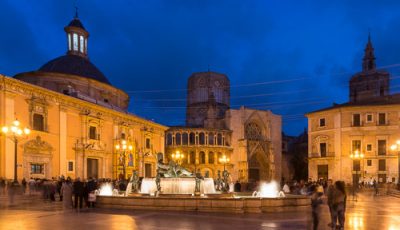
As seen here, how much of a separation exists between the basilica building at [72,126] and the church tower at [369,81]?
120ft

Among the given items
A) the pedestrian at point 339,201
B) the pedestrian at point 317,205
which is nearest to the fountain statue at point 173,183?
the pedestrian at point 339,201

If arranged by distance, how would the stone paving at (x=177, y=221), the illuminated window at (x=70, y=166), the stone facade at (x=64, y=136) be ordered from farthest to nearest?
1. the illuminated window at (x=70, y=166)
2. the stone facade at (x=64, y=136)
3. the stone paving at (x=177, y=221)

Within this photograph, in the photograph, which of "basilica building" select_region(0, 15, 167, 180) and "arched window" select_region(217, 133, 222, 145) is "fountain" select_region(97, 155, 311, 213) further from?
"arched window" select_region(217, 133, 222, 145)

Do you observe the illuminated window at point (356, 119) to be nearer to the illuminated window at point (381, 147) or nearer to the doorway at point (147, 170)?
the illuminated window at point (381, 147)

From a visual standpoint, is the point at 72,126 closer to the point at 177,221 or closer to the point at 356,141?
the point at 177,221

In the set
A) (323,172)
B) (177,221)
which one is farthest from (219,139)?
(177,221)

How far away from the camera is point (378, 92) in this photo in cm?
6438

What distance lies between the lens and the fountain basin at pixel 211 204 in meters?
14.9

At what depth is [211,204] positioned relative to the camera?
15039 millimetres

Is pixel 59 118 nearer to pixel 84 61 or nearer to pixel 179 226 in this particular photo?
pixel 84 61

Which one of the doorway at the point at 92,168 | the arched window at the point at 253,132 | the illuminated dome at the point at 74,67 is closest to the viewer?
the doorway at the point at 92,168

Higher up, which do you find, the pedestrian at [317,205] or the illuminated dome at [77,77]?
the illuminated dome at [77,77]

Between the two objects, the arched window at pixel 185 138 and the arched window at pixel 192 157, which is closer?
the arched window at pixel 192 157

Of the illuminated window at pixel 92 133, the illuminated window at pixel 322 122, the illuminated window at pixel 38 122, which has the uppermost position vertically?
the illuminated window at pixel 322 122
